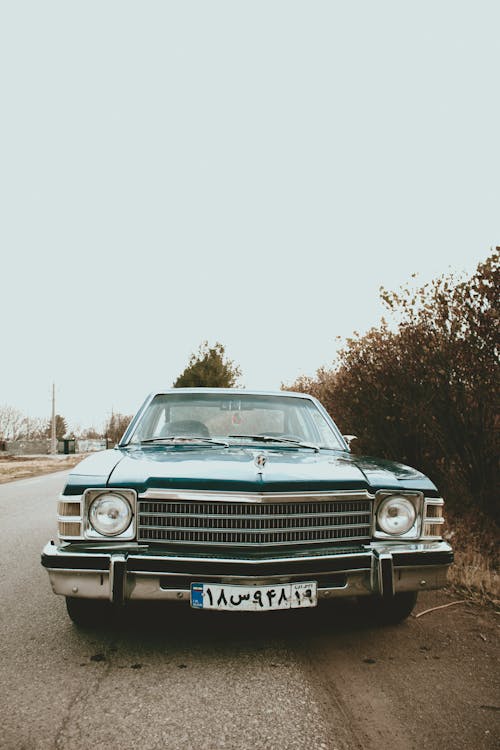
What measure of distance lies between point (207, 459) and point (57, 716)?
147cm

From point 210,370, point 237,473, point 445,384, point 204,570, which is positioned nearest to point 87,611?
point 204,570

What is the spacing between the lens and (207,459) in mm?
3590

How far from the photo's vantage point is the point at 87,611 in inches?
141

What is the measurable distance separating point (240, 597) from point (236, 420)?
1.93 metres

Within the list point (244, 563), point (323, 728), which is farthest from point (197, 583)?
point (323, 728)

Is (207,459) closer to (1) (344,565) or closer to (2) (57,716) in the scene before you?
(1) (344,565)

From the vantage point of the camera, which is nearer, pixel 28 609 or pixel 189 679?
pixel 189 679

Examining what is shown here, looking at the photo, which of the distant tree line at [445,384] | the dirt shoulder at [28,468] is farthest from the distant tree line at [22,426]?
the distant tree line at [445,384]

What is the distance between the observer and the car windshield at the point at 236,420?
461 cm

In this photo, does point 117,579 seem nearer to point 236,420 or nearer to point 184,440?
point 184,440

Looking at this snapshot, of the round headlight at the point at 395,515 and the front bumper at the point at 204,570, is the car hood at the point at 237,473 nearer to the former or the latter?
the round headlight at the point at 395,515

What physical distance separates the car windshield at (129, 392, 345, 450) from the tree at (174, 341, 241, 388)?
29.8m

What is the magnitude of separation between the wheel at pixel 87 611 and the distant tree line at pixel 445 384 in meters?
4.38

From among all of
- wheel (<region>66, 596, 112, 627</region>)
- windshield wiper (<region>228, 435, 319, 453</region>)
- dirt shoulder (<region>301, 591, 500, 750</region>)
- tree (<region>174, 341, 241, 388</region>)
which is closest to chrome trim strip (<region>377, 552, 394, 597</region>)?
dirt shoulder (<region>301, 591, 500, 750</region>)
